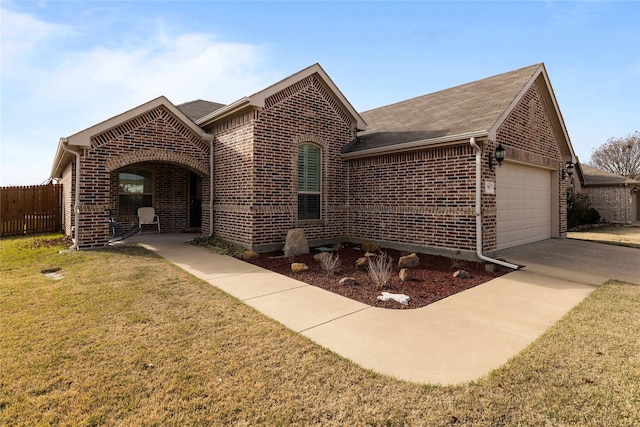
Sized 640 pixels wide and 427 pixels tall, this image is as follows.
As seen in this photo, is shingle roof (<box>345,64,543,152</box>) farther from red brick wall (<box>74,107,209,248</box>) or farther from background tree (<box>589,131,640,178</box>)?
background tree (<box>589,131,640,178</box>)

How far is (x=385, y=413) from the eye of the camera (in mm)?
2361

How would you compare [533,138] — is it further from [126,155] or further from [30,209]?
[30,209]

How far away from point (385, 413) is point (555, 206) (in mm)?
12677

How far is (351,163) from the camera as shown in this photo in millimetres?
10828

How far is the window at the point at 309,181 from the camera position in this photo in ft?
32.7

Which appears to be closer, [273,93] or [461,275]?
[461,275]

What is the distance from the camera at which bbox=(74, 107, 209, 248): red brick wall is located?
8703 mm

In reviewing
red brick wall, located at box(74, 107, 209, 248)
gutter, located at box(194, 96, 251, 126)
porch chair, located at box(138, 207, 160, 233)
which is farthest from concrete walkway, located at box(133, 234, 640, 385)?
porch chair, located at box(138, 207, 160, 233)

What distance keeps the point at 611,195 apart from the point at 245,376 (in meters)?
28.4

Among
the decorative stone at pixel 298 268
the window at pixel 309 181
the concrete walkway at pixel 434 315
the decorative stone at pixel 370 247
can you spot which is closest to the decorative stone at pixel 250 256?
the concrete walkway at pixel 434 315

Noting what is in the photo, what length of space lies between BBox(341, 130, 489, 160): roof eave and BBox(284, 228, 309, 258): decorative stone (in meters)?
3.30

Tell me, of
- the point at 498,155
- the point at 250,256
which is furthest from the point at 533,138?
the point at 250,256

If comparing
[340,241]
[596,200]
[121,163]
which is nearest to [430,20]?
[340,241]

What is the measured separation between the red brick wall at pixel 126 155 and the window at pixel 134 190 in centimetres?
367
